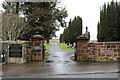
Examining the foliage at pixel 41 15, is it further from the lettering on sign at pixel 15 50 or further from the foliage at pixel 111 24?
the foliage at pixel 111 24

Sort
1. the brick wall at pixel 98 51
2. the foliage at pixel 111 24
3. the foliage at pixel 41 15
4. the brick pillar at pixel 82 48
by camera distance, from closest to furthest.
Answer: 1. the brick wall at pixel 98 51
2. the brick pillar at pixel 82 48
3. the foliage at pixel 41 15
4. the foliage at pixel 111 24

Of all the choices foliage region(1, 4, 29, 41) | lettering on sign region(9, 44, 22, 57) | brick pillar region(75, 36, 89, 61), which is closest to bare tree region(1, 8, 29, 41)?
foliage region(1, 4, 29, 41)

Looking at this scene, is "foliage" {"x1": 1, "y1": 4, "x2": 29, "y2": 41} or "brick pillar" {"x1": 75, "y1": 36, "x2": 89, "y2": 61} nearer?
"brick pillar" {"x1": 75, "y1": 36, "x2": 89, "y2": 61}

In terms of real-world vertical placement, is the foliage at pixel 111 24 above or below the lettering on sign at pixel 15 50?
above

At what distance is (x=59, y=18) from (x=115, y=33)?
980cm

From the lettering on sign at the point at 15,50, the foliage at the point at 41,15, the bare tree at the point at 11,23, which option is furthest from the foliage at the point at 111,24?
the lettering on sign at the point at 15,50

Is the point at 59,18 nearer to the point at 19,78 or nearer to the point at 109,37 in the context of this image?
the point at 109,37

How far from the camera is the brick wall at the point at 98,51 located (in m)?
10.7

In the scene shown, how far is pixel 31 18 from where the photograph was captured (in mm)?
17547

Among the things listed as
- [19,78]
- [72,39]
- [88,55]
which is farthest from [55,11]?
[72,39]

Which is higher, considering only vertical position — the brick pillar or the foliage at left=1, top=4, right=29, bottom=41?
the foliage at left=1, top=4, right=29, bottom=41

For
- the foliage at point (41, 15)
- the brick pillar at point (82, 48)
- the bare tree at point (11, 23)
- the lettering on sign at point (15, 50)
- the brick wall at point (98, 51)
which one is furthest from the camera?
the bare tree at point (11, 23)

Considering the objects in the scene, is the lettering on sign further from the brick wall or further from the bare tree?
the bare tree

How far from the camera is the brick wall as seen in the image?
10.7 m
